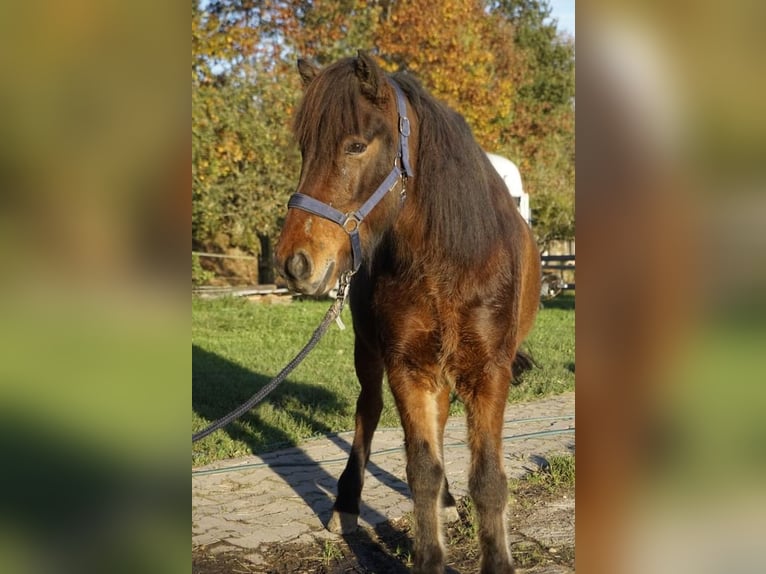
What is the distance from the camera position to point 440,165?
9.70 feet

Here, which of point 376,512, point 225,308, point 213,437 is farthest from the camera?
point 225,308

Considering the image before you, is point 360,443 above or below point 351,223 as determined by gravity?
below

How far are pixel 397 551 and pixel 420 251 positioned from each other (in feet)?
5.89

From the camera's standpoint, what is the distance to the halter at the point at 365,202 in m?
2.60

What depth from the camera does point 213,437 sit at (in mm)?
5969

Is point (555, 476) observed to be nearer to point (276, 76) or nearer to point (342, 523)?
point (342, 523)

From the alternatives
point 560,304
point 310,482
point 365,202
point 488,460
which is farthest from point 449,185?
point 560,304
